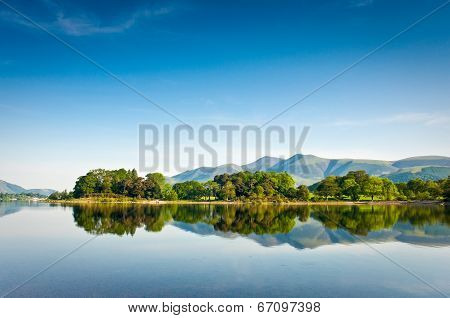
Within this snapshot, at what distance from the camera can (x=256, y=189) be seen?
97500 millimetres

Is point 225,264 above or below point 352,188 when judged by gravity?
below

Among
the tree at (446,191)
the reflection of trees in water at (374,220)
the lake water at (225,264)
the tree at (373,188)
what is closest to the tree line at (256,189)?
the tree at (373,188)

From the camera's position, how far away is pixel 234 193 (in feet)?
319

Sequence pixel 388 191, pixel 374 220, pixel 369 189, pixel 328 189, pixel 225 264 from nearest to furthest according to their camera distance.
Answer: pixel 225 264, pixel 374 220, pixel 369 189, pixel 328 189, pixel 388 191

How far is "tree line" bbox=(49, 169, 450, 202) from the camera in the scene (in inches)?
3789

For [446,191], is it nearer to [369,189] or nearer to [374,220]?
[369,189]

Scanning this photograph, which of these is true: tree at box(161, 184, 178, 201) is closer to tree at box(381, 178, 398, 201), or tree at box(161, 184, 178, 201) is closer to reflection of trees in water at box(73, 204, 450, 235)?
reflection of trees in water at box(73, 204, 450, 235)

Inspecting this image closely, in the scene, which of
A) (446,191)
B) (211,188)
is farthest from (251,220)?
(446,191)

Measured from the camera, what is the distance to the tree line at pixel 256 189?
96.2 meters

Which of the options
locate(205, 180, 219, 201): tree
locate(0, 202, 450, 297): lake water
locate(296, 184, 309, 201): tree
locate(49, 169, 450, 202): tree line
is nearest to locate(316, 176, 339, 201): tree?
locate(49, 169, 450, 202): tree line
